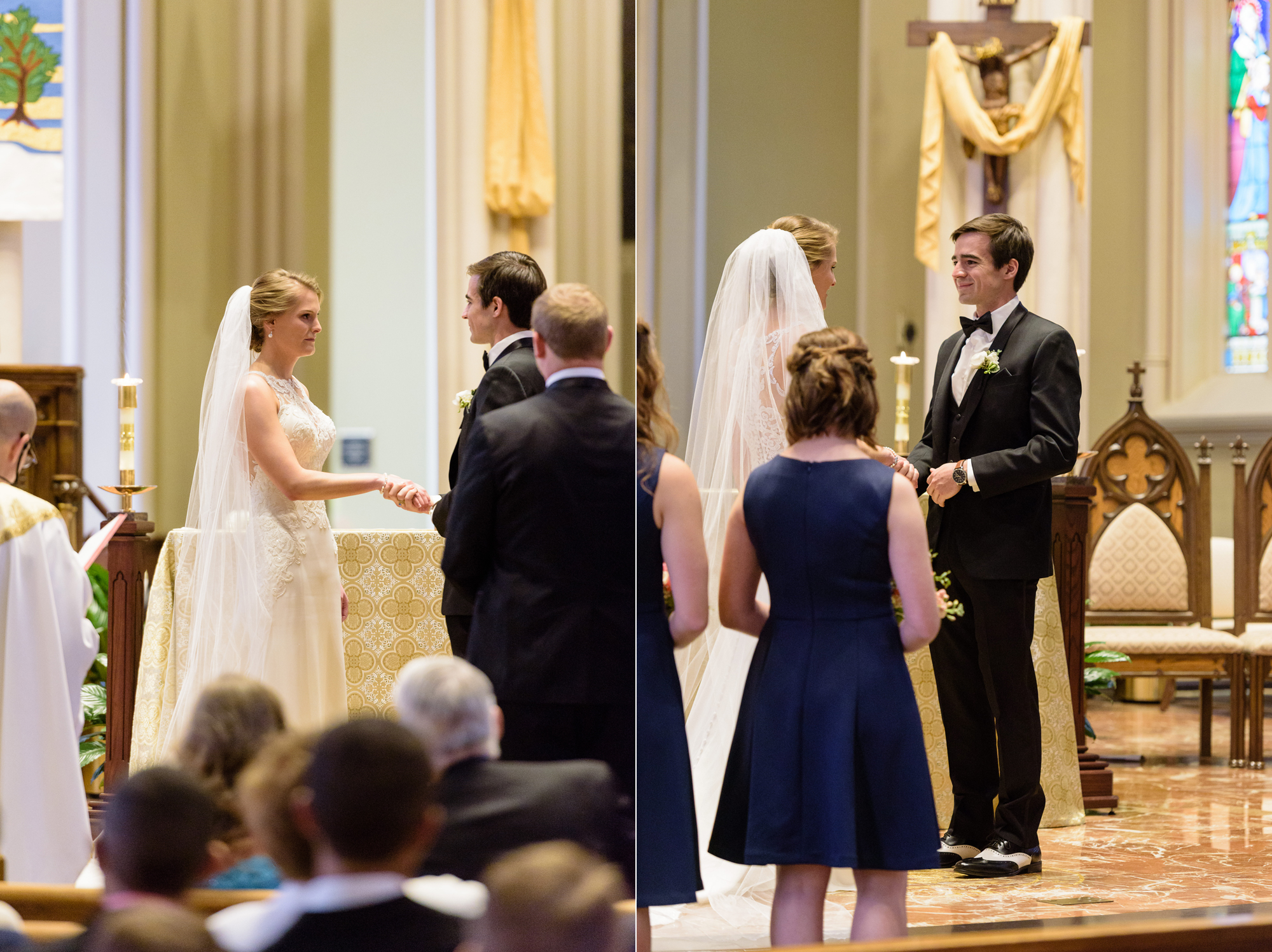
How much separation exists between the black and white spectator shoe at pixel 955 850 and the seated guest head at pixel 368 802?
206 cm

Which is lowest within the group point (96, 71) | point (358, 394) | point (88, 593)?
point (88, 593)

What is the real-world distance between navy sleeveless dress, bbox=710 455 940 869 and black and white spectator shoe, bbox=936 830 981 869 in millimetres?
1299

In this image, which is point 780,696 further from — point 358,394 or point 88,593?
point 88,593

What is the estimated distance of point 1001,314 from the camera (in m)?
3.61

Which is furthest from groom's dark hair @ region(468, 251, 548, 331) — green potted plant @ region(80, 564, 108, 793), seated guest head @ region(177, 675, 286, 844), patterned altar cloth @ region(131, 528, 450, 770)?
green potted plant @ region(80, 564, 108, 793)

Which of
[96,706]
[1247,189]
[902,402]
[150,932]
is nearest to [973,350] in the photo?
[902,402]

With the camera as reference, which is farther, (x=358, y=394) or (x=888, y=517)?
(x=358, y=394)

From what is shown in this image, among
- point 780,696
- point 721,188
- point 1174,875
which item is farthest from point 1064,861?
point 721,188

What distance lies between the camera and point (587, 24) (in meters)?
2.51

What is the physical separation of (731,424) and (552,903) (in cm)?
95

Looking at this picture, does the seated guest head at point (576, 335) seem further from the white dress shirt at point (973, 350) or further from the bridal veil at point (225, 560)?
the white dress shirt at point (973, 350)

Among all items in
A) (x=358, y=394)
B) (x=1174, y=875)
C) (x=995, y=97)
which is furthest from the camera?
(x=995, y=97)

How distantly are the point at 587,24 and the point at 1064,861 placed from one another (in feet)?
8.46

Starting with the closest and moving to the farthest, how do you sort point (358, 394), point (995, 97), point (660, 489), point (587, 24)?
point (660, 489)
point (587, 24)
point (358, 394)
point (995, 97)
